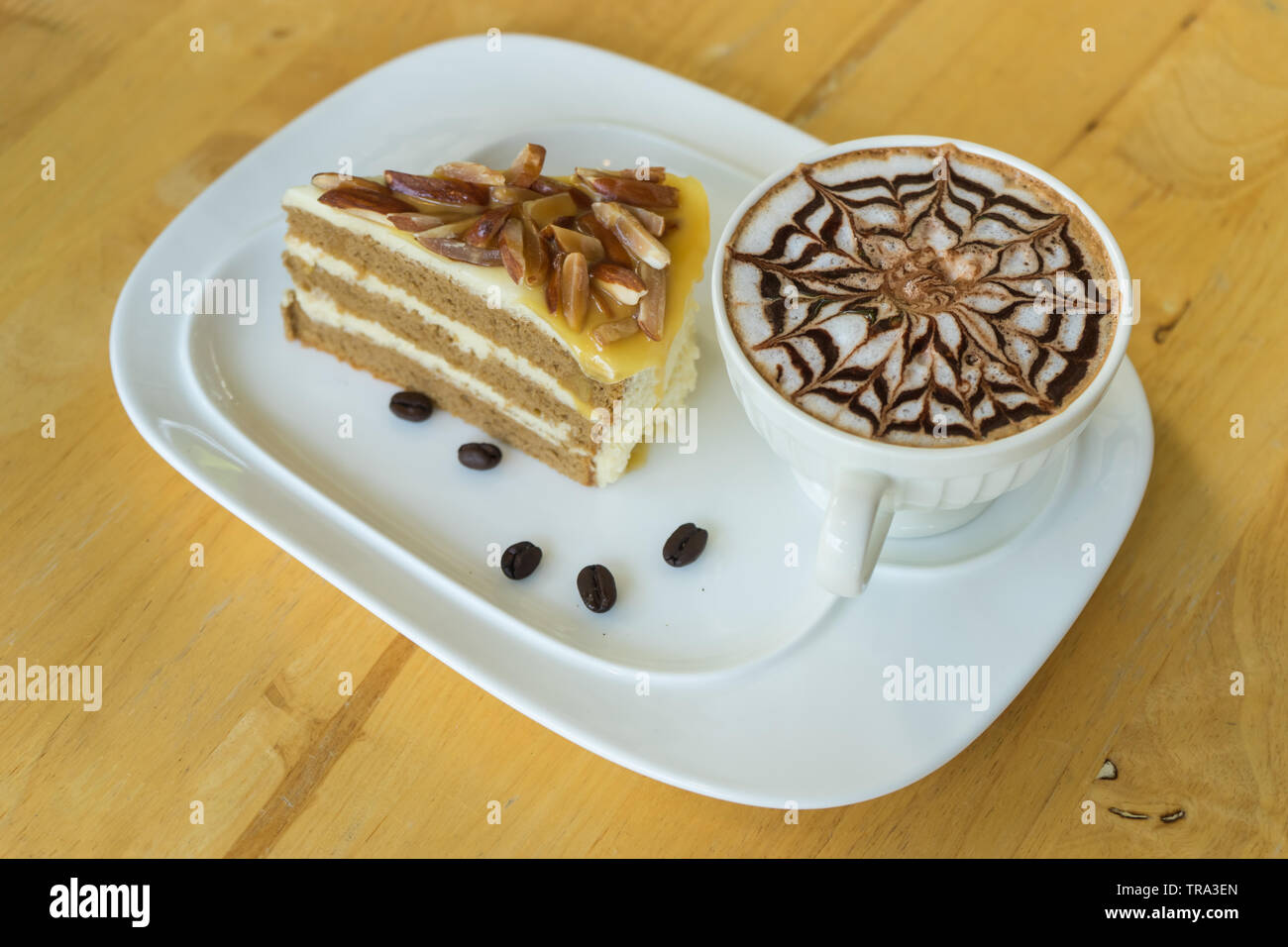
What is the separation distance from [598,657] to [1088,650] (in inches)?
30.6

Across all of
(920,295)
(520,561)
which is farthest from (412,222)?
(920,295)

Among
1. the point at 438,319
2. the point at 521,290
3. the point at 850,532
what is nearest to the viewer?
the point at 850,532

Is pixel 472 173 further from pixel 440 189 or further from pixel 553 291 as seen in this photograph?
pixel 553 291

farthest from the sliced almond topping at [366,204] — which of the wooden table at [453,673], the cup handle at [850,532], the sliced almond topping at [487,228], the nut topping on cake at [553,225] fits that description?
the cup handle at [850,532]

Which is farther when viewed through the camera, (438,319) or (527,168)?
(438,319)

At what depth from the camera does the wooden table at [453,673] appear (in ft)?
5.52

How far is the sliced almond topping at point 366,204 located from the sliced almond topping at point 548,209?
226 millimetres

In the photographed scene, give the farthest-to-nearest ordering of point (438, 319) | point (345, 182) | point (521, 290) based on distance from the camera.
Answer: point (438, 319)
point (345, 182)
point (521, 290)

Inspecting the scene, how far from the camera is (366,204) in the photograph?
201cm

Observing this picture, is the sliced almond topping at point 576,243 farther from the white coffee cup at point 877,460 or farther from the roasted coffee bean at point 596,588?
the roasted coffee bean at point 596,588

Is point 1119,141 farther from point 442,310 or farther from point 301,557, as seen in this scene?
point 301,557

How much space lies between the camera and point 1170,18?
2.63 m

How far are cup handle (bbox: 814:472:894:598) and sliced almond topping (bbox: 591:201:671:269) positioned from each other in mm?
578

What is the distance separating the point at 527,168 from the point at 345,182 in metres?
0.34
